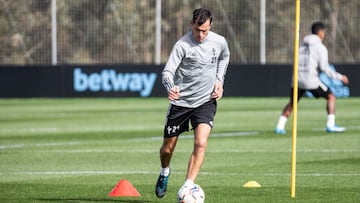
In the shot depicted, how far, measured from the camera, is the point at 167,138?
13438 millimetres

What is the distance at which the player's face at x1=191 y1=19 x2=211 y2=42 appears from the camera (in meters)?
12.8

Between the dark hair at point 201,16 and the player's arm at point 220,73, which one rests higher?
the dark hair at point 201,16

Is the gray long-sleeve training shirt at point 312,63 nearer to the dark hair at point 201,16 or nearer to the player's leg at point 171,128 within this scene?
the player's leg at point 171,128

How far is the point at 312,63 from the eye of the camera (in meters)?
24.7

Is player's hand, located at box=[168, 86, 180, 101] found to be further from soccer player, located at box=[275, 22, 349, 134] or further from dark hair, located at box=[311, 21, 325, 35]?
dark hair, located at box=[311, 21, 325, 35]

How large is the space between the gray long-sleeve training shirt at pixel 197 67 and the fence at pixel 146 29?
1132 inches

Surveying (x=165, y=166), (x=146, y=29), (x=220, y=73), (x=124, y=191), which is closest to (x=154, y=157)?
(x=165, y=166)

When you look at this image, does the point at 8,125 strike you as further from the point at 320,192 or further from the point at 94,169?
the point at 320,192

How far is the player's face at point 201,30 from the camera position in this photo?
12796 millimetres

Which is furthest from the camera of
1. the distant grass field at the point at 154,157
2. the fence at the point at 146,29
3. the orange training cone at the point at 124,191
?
the fence at the point at 146,29

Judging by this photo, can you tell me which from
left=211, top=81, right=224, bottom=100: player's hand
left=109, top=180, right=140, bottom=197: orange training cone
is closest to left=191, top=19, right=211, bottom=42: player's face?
left=211, top=81, right=224, bottom=100: player's hand

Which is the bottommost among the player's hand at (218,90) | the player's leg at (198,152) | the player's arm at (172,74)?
the player's leg at (198,152)

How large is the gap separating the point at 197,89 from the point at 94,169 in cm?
427

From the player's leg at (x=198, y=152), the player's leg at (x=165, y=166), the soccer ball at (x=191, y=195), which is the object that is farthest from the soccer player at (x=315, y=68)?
the soccer ball at (x=191, y=195)
